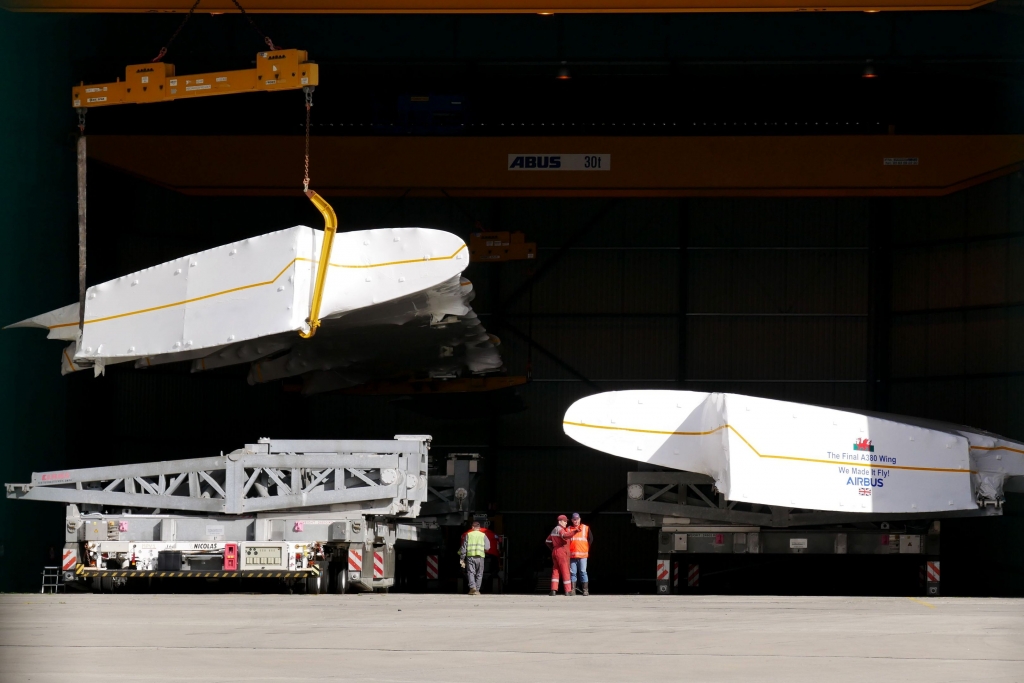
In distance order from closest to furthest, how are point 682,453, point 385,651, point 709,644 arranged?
point 385,651, point 709,644, point 682,453

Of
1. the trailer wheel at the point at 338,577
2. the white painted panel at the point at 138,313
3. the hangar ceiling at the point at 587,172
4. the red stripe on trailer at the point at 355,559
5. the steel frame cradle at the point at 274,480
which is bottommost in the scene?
the trailer wheel at the point at 338,577

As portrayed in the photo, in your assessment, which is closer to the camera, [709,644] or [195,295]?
[709,644]

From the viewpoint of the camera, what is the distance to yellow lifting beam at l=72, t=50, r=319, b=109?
12883mm

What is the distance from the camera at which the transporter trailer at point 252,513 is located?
12820 mm

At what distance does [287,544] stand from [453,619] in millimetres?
3757

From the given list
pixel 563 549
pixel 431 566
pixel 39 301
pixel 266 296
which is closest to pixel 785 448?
pixel 563 549

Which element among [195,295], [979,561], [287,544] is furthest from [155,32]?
[979,561]

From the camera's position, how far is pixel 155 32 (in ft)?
74.3

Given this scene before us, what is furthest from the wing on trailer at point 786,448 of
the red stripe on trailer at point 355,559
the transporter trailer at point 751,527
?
the red stripe on trailer at point 355,559

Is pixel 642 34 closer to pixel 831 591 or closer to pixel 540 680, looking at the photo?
pixel 831 591

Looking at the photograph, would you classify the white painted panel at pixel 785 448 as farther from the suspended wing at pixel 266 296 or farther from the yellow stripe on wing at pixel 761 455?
the suspended wing at pixel 266 296

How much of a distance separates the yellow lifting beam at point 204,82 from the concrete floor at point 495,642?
568 cm

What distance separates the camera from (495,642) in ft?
24.5

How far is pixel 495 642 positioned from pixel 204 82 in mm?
8526
